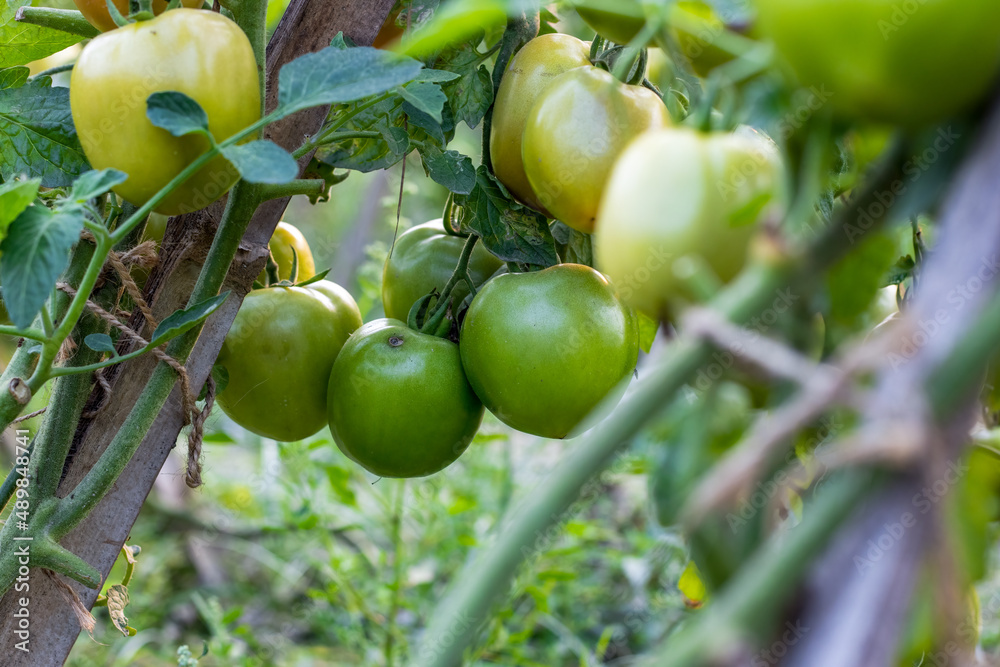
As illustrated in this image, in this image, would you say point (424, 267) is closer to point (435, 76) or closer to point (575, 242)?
point (575, 242)

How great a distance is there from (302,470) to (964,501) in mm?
1083

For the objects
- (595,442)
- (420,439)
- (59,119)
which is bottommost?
(420,439)

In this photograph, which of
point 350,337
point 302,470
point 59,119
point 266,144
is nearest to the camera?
A: point 266,144

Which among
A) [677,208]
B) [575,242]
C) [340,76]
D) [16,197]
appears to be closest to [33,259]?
[16,197]

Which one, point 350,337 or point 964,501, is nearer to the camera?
point 964,501

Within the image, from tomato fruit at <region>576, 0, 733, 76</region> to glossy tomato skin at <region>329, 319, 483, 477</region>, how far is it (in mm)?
237

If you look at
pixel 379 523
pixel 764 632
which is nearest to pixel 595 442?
pixel 764 632

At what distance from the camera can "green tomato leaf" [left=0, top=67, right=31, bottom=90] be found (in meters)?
0.47

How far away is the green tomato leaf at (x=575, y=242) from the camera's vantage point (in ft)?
1.86

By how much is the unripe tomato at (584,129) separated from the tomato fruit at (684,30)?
0.10ft

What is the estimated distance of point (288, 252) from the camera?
2.19 feet

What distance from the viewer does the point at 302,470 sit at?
1202mm

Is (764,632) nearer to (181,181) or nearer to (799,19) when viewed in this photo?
(799,19)

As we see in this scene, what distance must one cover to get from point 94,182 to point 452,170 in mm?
214
